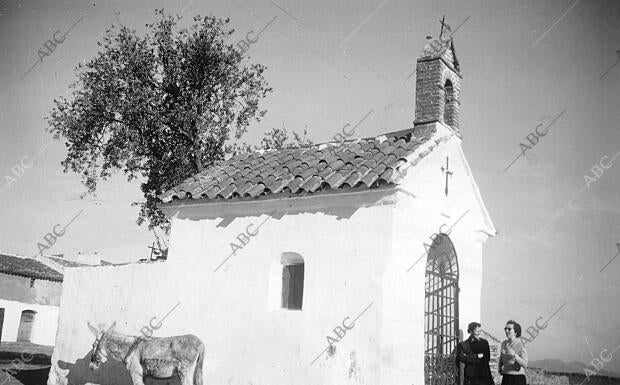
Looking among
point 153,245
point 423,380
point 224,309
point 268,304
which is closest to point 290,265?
point 268,304

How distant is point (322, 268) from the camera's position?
1014 centimetres

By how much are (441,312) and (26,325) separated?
32.8 m

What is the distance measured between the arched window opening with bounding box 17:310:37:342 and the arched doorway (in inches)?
1266

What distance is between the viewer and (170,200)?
39.3ft

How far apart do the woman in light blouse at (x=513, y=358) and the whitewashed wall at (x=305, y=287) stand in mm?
1640

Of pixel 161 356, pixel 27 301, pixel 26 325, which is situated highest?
pixel 27 301

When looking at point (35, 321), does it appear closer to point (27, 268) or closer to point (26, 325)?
point (26, 325)

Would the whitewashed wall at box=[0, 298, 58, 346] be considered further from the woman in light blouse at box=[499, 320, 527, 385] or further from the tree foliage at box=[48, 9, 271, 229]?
the woman in light blouse at box=[499, 320, 527, 385]

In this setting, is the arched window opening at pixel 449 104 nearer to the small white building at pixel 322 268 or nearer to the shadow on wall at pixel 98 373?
the small white building at pixel 322 268

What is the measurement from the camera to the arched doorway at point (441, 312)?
10852 millimetres

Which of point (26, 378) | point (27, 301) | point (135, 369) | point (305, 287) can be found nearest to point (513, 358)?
point (305, 287)

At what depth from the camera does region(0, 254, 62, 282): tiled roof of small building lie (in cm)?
3525

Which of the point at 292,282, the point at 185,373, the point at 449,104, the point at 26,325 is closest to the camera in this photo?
the point at 185,373

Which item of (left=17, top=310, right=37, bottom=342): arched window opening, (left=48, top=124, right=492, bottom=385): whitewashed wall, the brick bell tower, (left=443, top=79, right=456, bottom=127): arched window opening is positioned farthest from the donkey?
(left=17, top=310, right=37, bottom=342): arched window opening
